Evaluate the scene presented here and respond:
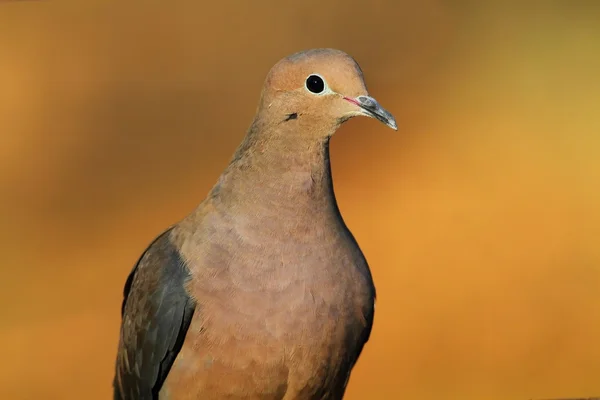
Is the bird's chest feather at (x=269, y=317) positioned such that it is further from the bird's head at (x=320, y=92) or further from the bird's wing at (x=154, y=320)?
the bird's head at (x=320, y=92)

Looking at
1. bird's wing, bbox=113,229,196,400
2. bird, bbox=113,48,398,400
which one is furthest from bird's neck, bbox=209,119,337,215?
bird's wing, bbox=113,229,196,400

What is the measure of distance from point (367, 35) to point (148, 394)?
1.77 metres

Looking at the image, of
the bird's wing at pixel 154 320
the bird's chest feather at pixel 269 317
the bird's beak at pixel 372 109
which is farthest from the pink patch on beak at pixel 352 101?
the bird's wing at pixel 154 320

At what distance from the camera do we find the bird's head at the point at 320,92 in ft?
5.39

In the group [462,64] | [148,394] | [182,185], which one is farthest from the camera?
[462,64]

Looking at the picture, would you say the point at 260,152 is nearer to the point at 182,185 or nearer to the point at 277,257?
the point at 277,257

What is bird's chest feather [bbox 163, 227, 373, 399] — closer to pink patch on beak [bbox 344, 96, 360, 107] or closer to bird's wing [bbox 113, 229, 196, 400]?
bird's wing [bbox 113, 229, 196, 400]

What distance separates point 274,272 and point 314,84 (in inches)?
13.4

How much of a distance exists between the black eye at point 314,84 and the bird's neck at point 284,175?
0.07 meters

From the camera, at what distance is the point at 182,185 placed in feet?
10.3

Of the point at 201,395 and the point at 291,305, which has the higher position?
the point at 291,305

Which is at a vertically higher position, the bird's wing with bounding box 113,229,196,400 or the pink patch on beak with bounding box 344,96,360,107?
the pink patch on beak with bounding box 344,96,360,107

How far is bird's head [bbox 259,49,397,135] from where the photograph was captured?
1.64 meters

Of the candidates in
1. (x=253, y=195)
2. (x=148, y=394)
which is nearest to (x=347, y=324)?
(x=253, y=195)
